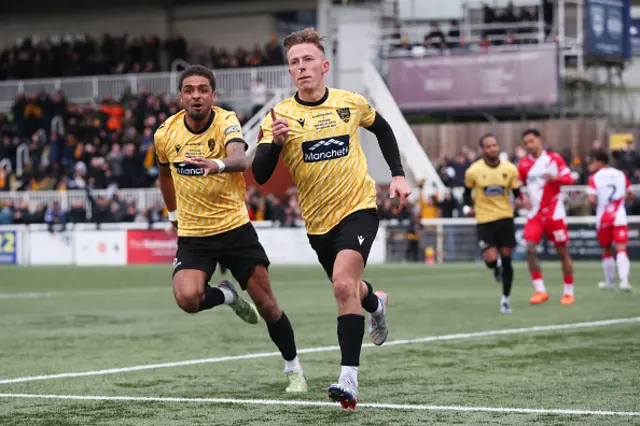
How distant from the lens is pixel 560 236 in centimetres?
1625

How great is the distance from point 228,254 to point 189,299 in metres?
0.47

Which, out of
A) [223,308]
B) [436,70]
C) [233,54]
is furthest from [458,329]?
[233,54]

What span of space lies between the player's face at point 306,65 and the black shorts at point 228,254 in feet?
4.28

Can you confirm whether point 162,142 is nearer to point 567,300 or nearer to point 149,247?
point 567,300

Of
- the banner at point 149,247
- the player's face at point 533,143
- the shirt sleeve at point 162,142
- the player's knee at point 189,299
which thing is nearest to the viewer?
the player's knee at point 189,299

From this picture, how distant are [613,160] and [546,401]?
2584cm

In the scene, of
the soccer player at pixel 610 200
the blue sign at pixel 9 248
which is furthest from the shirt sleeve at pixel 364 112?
the blue sign at pixel 9 248

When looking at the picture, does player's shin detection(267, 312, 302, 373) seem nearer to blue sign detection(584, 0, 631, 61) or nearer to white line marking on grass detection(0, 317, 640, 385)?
white line marking on grass detection(0, 317, 640, 385)

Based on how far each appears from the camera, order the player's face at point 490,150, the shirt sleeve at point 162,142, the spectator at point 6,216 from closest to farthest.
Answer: the shirt sleeve at point 162,142 < the player's face at point 490,150 < the spectator at point 6,216

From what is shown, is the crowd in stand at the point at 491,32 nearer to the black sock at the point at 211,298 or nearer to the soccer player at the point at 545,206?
the soccer player at the point at 545,206

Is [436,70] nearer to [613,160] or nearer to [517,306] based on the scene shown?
[613,160]

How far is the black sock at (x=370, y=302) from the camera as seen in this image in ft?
27.8

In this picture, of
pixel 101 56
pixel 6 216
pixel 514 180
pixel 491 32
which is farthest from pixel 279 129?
pixel 101 56

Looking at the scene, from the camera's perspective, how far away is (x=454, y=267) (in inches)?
1118
